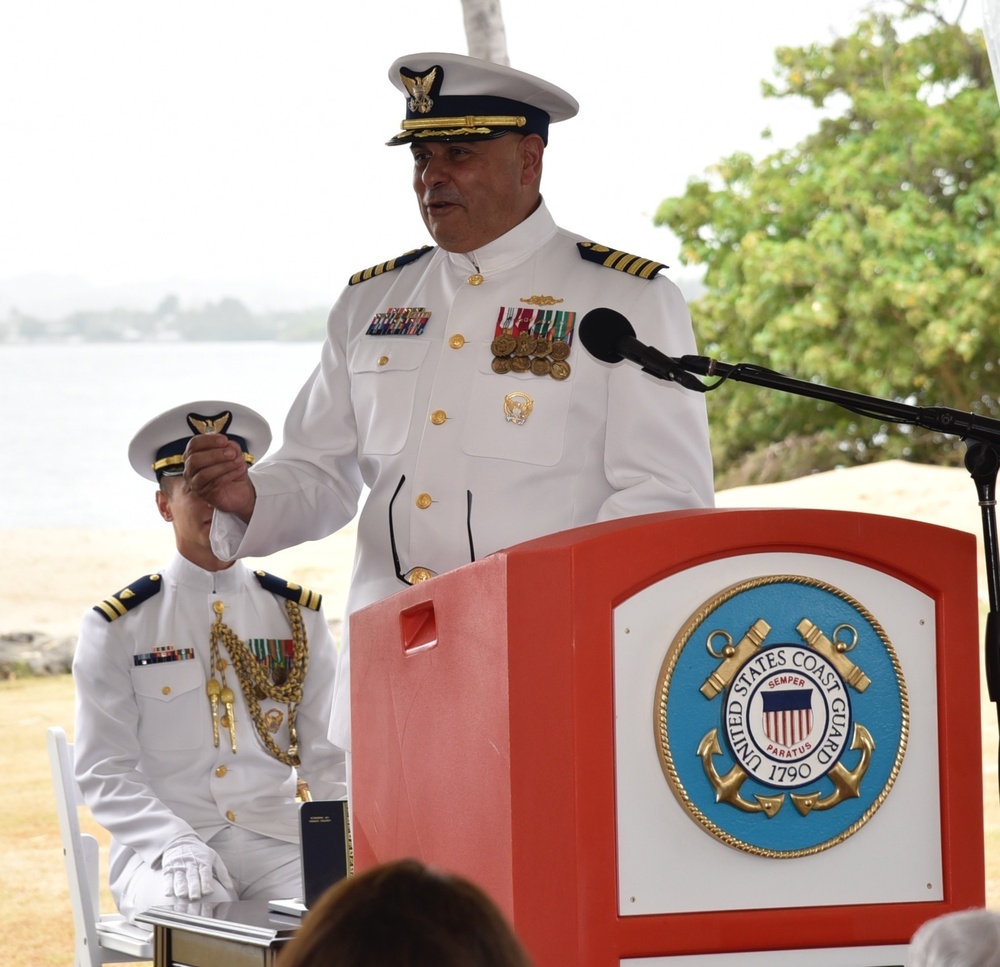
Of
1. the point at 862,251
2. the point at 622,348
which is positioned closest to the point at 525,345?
the point at 622,348

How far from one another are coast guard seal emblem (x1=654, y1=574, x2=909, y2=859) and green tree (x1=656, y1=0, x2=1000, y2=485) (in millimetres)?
7923

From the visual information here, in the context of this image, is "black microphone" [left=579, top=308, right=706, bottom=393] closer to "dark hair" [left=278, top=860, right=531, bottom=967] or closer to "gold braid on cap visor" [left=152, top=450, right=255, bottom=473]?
"dark hair" [left=278, top=860, right=531, bottom=967]

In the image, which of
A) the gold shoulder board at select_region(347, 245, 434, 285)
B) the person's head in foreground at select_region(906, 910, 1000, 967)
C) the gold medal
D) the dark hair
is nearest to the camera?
the dark hair

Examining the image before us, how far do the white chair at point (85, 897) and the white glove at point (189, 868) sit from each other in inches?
3.8

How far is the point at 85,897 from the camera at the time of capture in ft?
9.67

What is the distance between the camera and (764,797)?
1.09 m

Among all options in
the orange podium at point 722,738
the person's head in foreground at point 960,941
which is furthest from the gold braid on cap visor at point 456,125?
the person's head in foreground at point 960,941

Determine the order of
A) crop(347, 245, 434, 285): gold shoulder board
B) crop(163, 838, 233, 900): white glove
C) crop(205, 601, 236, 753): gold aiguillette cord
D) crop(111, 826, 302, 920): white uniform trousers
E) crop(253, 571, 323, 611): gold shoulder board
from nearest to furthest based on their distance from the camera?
crop(347, 245, 434, 285): gold shoulder board
crop(163, 838, 233, 900): white glove
crop(111, 826, 302, 920): white uniform trousers
crop(205, 601, 236, 753): gold aiguillette cord
crop(253, 571, 323, 611): gold shoulder board

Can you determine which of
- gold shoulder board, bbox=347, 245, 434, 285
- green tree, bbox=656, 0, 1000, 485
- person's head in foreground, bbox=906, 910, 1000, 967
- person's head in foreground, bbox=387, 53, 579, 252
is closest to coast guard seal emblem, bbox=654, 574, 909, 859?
person's head in foreground, bbox=906, 910, 1000, 967

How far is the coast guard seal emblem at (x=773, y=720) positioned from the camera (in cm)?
108

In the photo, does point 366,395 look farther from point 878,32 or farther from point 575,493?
point 878,32

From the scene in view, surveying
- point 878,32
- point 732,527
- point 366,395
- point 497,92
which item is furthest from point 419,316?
point 878,32

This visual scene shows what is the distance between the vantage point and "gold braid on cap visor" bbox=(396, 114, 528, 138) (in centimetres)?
197

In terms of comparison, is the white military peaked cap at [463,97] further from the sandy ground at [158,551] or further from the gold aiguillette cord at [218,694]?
the sandy ground at [158,551]
